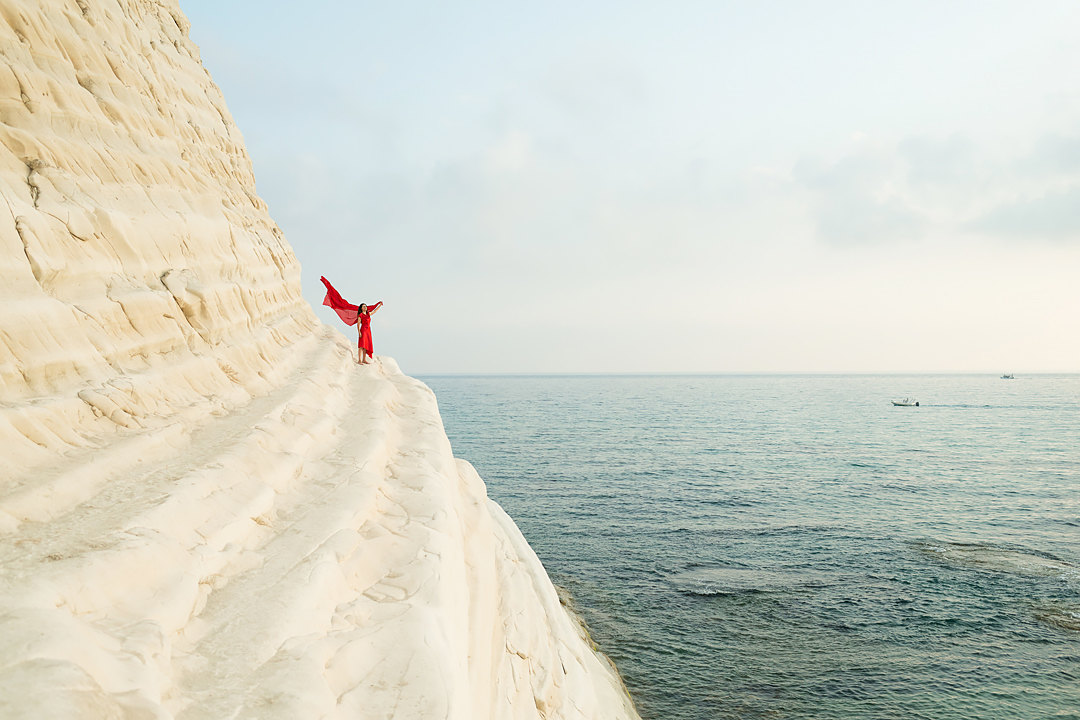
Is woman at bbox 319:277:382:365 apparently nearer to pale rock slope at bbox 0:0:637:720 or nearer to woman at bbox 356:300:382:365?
woman at bbox 356:300:382:365

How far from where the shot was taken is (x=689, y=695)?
12.5 m

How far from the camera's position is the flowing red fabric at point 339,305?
14.9 m

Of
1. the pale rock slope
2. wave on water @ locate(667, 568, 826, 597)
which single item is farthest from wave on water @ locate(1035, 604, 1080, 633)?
the pale rock slope

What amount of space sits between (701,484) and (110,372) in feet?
94.3

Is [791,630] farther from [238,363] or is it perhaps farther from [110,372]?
[110,372]

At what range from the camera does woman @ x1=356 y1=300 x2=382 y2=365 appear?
535 inches

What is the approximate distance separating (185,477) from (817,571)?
1836 centimetres

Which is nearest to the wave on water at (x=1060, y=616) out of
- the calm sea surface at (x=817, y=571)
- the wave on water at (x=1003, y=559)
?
the calm sea surface at (x=817, y=571)

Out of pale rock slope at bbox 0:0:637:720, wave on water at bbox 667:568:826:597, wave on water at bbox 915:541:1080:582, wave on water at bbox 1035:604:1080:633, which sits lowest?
wave on water at bbox 667:568:826:597

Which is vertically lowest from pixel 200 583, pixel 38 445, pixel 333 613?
pixel 333 613

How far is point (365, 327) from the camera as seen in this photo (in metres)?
14.0

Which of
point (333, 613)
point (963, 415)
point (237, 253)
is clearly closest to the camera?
point (333, 613)

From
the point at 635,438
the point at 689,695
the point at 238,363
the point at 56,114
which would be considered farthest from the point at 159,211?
Answer: the point at 635,438

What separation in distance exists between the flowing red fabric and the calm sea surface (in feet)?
30.7
